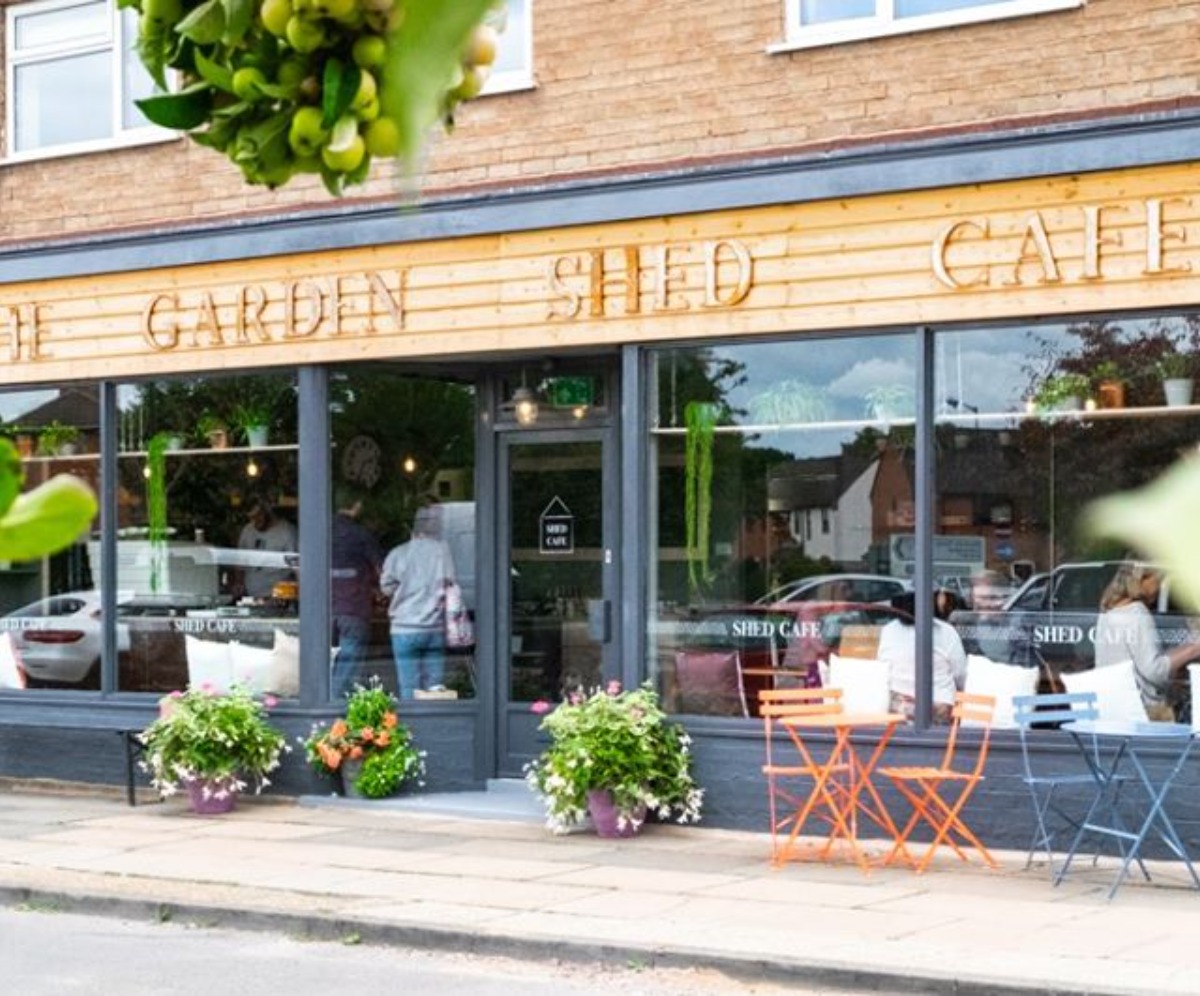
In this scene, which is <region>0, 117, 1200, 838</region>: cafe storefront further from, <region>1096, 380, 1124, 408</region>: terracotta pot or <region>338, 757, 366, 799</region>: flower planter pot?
<region>338, 757, 366, 799</region>: flower planter pot

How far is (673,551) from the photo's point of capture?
1384cm

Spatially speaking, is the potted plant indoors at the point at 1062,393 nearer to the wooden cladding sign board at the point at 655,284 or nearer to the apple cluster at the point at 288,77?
the wooden cladding sign board at the point at 655,284

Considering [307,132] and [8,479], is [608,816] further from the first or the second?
[8,479]

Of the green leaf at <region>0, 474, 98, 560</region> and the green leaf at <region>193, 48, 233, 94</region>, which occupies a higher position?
the green leaf at <region>193, 48, 233, 94</region>

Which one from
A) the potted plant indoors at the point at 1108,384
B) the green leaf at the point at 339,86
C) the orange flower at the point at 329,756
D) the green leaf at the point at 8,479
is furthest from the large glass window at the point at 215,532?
the green leaf at the point at 8,479

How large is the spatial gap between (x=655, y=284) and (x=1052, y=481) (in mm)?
2882

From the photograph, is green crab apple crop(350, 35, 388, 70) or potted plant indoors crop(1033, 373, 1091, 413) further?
potted plant indoors crop(1033, 373, 1091, 413)

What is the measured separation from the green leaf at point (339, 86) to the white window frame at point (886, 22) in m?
11.7

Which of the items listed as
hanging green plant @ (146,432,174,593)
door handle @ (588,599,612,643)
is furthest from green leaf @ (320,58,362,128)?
hanging green plant @ (146,432,174,593)

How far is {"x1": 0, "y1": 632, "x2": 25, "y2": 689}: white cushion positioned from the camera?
16938 mm

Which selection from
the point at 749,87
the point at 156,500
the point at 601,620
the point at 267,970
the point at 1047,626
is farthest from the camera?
the point at 156,500

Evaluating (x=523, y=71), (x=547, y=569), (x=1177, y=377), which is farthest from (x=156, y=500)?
(x=1177, y=377)

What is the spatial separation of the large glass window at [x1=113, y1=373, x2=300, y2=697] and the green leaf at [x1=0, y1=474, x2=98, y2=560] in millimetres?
14601

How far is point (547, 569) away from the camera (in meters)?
15.0
